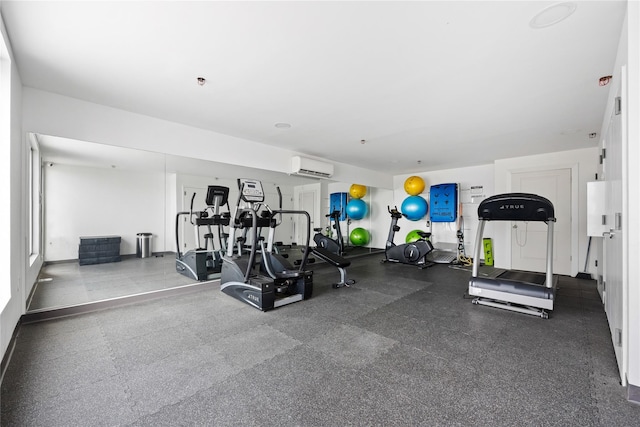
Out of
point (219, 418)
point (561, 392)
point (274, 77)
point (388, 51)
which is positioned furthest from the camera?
point (274, 77)

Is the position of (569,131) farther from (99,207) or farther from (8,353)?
(8,353)

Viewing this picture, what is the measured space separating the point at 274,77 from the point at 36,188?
10.5 ft

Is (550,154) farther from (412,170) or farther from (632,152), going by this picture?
(632,152)

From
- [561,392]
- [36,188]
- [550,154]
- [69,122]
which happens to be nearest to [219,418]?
[561,392]

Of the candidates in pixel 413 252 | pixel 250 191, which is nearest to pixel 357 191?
pixel 413 252

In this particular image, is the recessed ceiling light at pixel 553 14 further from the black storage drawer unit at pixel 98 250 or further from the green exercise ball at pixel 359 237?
the green exercise ball at pixel 359 237

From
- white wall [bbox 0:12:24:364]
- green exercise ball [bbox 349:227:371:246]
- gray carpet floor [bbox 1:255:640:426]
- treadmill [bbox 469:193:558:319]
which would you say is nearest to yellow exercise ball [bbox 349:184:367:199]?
green exercise ball [bbox 349:227:371:246]

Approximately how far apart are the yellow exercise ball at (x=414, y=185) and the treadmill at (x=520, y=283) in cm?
395

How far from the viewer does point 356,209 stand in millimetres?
8219

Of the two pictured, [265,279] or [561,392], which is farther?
[265,279]

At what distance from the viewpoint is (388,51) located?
231cm

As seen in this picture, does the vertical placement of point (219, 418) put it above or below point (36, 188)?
below

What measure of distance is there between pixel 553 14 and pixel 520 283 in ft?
9.89

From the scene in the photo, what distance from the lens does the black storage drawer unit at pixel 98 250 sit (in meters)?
3.67
